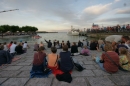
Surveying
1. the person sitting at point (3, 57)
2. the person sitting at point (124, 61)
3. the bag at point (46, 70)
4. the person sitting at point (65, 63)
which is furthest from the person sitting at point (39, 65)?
the person sitting at point (124, 61)

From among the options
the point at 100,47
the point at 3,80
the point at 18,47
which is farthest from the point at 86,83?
the point at 100,47

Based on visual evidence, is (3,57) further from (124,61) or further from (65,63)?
(124,61)

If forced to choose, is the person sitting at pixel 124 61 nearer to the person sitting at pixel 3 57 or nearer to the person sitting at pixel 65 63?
the person sitting at pixel 65 63

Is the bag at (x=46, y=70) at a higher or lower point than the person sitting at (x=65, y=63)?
lower

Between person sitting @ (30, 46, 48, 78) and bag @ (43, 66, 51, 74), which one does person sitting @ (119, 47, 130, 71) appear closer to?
bag @ (43, 66, 51, 74)

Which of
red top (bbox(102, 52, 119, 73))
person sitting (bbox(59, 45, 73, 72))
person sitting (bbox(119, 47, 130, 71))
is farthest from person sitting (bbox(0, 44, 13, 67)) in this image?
person sitting (bbox(119, 47, 130, 71))

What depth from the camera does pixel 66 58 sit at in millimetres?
4023

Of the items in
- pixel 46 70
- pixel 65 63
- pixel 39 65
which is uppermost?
pixel 65 63

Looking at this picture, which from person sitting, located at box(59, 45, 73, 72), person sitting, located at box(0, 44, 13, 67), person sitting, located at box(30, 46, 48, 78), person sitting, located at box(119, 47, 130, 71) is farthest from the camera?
person sitting, located at box(0, 44, 13, 67)

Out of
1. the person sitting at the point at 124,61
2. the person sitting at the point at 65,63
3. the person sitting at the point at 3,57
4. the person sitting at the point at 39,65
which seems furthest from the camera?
the person sitting at the point at 3,57

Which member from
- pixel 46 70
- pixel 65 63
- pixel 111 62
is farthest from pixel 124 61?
pixel 46 70

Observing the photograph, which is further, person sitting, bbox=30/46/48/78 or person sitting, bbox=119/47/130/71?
person sitting, bbox=119/47/130/71

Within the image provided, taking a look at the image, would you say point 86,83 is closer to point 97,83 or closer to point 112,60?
point 97,83

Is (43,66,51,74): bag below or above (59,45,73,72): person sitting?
below
